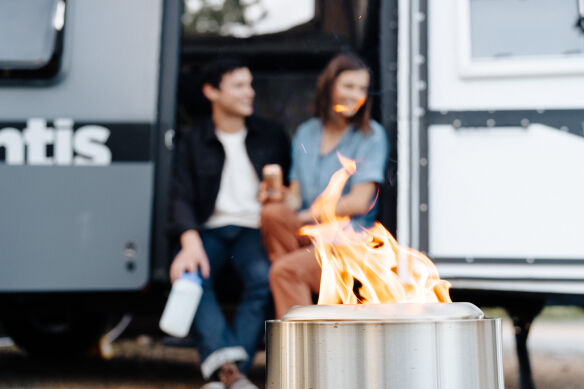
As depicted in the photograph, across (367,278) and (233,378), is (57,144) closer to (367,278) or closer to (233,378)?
(233,378)

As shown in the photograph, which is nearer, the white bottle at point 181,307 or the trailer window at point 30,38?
the white bottle at point 181,307

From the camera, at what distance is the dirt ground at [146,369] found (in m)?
3.81

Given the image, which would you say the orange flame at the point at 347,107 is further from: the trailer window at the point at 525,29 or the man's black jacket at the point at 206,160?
the trailer window at the point at 525,29

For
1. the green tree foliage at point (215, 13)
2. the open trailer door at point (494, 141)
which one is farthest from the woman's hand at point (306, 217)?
the green tree foliage at point (215, 13)

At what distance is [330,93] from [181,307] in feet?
3.68

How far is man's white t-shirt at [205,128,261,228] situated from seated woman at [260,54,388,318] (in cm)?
23

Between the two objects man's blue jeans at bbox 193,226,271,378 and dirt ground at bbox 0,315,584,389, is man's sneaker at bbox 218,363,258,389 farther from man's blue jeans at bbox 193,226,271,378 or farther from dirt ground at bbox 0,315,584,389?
dirt ground at bbox 0,315,584,389

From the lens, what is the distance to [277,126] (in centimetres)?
362

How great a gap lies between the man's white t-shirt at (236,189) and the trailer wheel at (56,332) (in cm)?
179

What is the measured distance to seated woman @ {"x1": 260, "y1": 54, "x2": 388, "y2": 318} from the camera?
297 centimetres

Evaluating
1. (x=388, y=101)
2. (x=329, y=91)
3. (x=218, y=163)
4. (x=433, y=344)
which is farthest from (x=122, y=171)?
(x=433, y=344)

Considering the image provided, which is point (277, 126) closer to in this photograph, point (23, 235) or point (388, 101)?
point (388, 101)

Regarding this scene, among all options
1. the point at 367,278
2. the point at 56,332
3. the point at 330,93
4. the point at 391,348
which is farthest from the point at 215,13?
the point at 391,348

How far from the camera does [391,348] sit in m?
1.40
